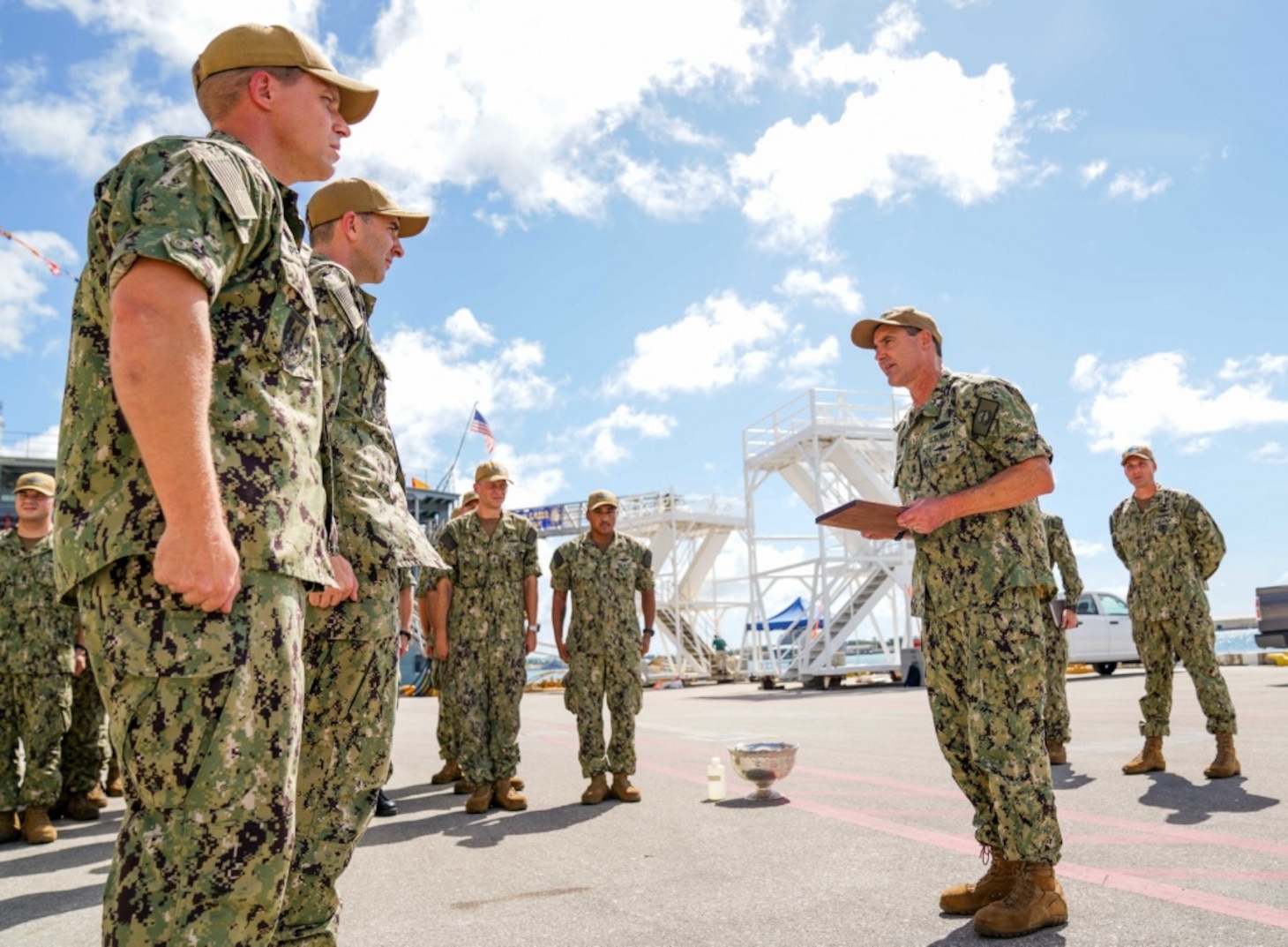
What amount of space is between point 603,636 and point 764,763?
144 centimetres

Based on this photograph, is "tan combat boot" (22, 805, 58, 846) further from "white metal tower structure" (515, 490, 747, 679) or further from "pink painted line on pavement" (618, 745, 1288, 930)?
"white metal tower structure" (515, 490, 747, 679)

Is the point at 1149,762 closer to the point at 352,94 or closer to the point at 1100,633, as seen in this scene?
the point at 352,94

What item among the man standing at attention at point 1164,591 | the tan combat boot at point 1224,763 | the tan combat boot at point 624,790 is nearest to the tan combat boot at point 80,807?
the tan combat boot at point 624,790

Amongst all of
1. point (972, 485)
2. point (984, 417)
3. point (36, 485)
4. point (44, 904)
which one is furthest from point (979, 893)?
point (36, 485)

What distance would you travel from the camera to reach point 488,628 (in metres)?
6.07

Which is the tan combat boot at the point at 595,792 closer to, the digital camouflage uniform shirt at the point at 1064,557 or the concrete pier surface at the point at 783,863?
the concrete pier surface at the point at 783,863

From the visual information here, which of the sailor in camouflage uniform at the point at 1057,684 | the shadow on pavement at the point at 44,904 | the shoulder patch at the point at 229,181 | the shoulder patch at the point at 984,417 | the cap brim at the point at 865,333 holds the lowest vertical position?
the shadow on pavement at the point at 44,904

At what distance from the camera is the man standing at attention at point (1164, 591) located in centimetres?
623

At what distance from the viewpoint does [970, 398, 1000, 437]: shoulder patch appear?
3.32 meters

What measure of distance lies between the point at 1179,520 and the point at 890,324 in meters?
4.18

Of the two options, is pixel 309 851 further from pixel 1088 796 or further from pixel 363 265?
pixel 1088 796

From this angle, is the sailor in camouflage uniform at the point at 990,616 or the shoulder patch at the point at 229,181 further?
the sailor in camouflage uniform at the point at 990,616

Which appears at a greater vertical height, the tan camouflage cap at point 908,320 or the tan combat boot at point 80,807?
the tan camouflage cap at point 908,320

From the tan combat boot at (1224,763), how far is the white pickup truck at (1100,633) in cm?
1521
